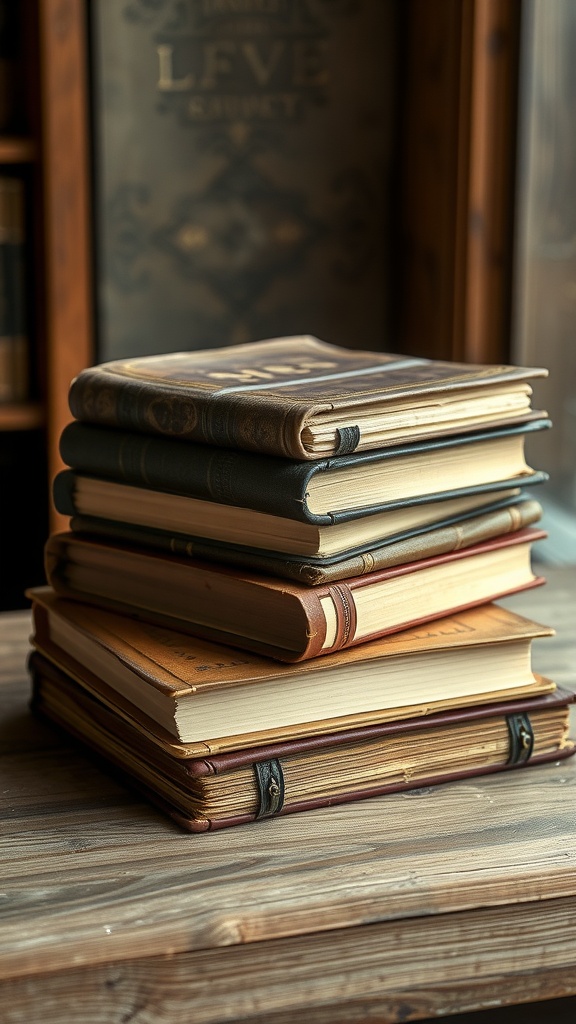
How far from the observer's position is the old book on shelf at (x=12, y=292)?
6.59 ft

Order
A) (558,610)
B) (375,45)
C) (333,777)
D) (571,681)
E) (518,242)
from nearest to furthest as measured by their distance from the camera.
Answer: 1. (333,777)
2. (571,681)
3. (558,610)
4. (518,242)
5. (375,45)

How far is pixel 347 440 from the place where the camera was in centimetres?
67

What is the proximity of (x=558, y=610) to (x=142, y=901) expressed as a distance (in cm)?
60

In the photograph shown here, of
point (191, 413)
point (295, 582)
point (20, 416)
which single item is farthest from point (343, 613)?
point (20, 416)

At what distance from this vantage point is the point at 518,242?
77.5 inches

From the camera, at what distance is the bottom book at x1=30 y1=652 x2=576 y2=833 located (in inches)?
26.1

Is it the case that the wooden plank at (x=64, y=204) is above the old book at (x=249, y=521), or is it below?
above

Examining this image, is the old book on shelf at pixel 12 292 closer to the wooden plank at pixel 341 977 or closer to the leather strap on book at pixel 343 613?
the leather strap on book at pixel 343 613

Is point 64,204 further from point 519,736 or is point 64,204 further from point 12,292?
point 519,736

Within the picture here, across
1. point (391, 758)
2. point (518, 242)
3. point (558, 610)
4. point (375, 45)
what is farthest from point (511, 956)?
point (375, 45)

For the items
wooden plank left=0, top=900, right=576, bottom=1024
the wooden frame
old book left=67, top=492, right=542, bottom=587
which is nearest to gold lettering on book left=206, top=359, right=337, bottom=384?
old book left=67, top=492, right=542, bottom=587

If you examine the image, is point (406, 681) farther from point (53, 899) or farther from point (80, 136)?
point (80, 136)

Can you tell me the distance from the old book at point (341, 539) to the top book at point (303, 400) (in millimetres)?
54

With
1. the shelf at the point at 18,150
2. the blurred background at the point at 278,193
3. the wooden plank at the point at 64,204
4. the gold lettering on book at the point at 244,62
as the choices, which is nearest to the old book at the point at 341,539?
the blurred background at the point at 278,193
